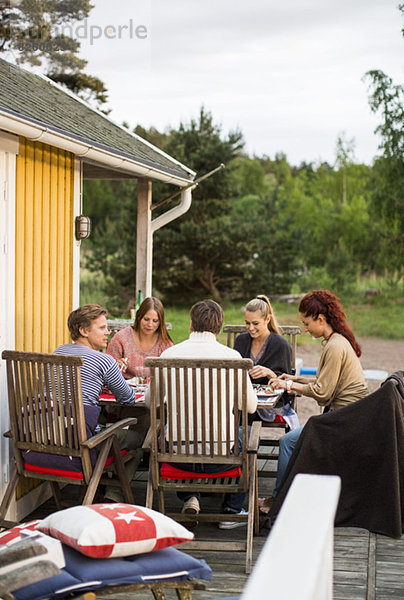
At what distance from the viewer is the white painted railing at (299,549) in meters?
1.21

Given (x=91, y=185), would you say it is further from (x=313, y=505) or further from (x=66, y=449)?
(x=313, y=505)

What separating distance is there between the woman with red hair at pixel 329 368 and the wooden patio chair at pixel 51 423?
3.46ft

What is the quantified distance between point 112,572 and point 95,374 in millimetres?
1893

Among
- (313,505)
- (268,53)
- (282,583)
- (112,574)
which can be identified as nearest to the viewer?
(282,583)

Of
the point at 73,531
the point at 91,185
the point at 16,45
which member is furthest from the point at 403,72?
the point at 73,531

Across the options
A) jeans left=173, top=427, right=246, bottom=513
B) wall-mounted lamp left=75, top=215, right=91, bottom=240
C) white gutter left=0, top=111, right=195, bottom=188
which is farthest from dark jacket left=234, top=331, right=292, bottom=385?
white gutter left=0, top=111, right=195, bottom=188

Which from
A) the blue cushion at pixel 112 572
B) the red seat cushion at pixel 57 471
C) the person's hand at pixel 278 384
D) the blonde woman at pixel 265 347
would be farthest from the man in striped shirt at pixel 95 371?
the blue cushion at pixel 112 572

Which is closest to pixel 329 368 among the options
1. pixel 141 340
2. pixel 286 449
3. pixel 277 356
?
pixel 286 449

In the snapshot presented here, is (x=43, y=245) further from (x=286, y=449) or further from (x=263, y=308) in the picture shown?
(x=286, y=449)

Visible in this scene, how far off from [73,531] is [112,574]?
20 cm

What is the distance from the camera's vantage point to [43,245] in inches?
193

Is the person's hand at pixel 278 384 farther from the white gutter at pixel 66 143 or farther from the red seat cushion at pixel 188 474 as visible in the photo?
the white gutter at pixel 66 143

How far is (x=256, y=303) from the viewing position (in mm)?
5348

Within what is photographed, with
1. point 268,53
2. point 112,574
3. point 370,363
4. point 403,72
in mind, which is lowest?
point 370,363
